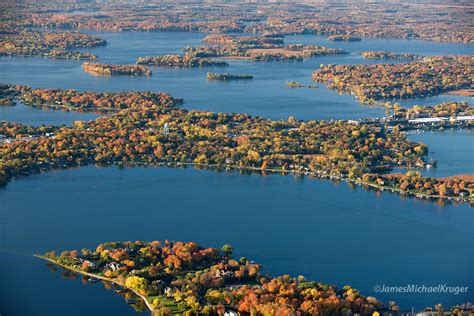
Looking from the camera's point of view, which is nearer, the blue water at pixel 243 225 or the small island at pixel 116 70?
the blue water at pixel 243 225

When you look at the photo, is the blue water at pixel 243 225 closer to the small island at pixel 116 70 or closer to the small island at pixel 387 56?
the small island at pixel 116 70

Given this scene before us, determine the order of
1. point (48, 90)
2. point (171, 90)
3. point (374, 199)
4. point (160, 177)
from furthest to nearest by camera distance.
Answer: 1. point (171, 90)
2. point (48, 90)
3. point (160, 177)
4. point (374, 199)

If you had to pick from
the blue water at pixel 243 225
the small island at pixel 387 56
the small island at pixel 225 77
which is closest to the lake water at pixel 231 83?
the small island at pixel 225 77

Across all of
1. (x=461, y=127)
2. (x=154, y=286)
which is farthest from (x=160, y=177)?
(x=461, y=127)

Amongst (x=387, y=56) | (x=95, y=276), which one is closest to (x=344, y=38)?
(x=387, y=56)

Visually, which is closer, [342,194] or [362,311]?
[362,311]

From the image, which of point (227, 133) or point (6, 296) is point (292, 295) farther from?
point (227, 133)

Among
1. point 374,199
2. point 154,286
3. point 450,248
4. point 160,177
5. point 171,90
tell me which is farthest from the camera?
point 171,90
